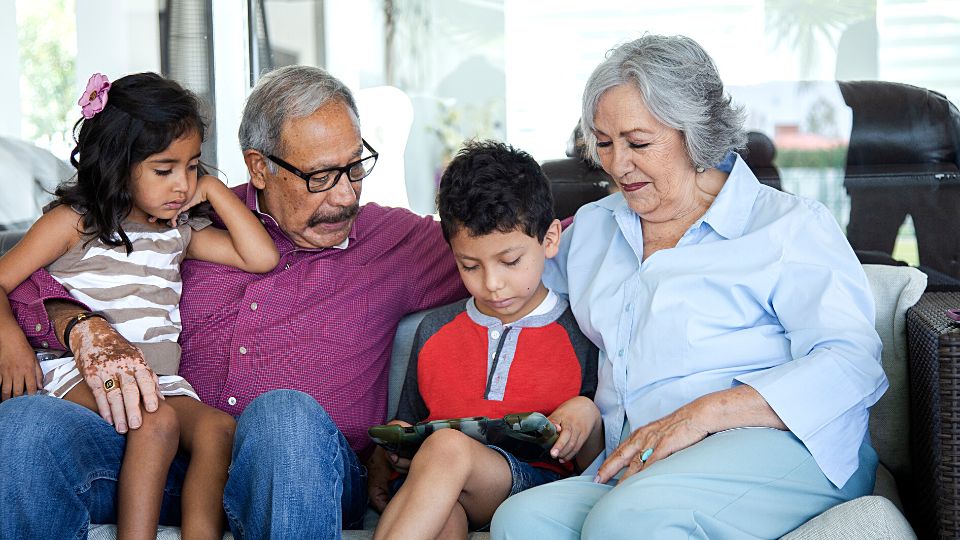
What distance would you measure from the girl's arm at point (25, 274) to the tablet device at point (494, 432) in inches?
28.5

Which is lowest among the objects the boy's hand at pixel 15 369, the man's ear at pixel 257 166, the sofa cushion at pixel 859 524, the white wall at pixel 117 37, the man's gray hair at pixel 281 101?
the sofa cushion at pixel 859 524

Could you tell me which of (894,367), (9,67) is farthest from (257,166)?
(9,67)

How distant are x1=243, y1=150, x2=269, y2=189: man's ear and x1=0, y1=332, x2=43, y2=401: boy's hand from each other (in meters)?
0.62

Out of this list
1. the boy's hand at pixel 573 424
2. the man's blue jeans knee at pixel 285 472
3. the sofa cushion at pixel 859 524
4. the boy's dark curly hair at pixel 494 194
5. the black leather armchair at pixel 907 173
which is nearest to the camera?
the sofa cushion at pixel 859 524

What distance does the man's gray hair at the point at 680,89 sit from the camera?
1.92 m

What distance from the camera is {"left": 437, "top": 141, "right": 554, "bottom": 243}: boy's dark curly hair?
1.99 metres

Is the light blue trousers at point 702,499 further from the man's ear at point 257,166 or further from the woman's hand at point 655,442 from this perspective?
the man's ear at point 257,166

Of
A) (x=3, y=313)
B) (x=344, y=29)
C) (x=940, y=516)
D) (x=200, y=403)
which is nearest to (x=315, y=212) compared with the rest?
(x=200, y=403)

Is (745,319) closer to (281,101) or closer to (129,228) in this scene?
(281,101)

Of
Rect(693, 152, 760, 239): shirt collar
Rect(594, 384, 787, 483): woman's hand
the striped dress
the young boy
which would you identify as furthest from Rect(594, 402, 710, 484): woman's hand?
the striped dress

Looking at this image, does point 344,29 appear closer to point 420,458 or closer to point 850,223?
point 850,223

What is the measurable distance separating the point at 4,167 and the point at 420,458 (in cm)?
294

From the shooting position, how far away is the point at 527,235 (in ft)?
6.64

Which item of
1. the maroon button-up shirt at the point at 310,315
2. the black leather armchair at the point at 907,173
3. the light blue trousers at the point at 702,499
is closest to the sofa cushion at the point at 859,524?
the light blue trousers at the point at 702,499
